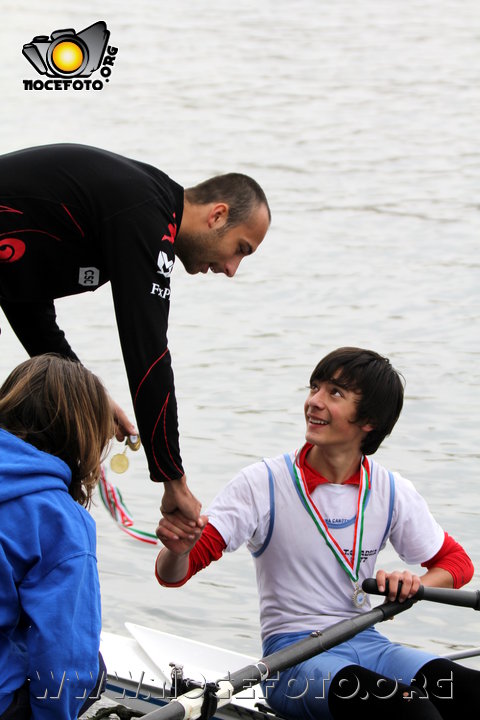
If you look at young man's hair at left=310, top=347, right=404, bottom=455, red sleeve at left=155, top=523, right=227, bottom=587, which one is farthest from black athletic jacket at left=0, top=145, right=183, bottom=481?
young man's hair at left=310, top=347, right=404, bottom=455

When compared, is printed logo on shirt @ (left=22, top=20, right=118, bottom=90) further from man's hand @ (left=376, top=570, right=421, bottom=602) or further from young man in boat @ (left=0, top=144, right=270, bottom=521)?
man's hand @ (left=376, top=570, right=421, bottom=602)

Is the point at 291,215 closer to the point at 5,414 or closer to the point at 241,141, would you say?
the point at 241,141

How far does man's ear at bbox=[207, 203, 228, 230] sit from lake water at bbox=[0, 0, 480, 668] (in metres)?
2.68

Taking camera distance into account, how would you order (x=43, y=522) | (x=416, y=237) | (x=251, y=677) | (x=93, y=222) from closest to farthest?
(x=43, y=522), (x=251, y=677), (x=93, y=222), (x=416, y=237)

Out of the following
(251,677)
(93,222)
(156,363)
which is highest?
(93,222)

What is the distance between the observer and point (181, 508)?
9.89 feet

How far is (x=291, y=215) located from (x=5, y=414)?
10.2m

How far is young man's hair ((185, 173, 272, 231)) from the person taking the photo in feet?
10.6

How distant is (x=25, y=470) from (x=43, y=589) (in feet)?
0.74

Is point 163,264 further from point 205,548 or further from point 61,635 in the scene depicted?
point 61,635

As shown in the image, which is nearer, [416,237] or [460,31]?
[416,237]

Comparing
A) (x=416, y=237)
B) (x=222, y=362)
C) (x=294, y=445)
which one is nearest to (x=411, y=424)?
(x=294, y=445)

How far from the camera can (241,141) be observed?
14.2 meters

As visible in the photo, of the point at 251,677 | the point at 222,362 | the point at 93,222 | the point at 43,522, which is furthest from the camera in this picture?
the point at 222,362
